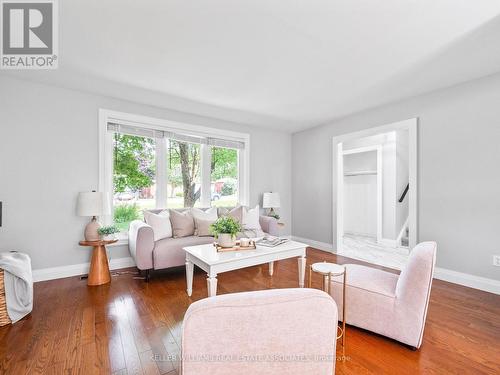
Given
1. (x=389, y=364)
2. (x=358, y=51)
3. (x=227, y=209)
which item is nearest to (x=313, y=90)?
(x=358, y=51)

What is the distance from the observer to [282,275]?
3.22 m

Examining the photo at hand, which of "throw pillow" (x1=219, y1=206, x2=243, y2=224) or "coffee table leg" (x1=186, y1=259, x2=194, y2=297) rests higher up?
"throw pillow" (x1=219, y1=206, x2=243, y2=224)

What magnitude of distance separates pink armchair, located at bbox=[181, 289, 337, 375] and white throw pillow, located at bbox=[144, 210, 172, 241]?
2.60 metres

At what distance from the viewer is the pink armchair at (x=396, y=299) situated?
1654 mm

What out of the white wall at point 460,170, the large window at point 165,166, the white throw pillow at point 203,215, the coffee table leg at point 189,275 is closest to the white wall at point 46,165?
the large window at point 165,166

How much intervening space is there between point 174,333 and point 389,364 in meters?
→ 1.55

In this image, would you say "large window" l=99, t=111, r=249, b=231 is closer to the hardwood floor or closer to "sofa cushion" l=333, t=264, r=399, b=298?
the hardwood floor

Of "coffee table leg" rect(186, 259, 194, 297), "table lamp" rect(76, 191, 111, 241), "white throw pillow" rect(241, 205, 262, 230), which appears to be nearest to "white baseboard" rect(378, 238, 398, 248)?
"white throw pillow" rect(241, 205, 262, 230)

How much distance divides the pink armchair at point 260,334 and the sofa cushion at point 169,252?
2392 mm

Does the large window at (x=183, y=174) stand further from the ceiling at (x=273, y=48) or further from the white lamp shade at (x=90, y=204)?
the white lamp shade at (x=90, y=204)

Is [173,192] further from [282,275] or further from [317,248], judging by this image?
[317,248]

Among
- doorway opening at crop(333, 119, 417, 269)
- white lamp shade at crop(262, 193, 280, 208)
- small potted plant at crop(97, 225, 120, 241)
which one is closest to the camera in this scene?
small potted plant at crop(97, 225, 120, 241)

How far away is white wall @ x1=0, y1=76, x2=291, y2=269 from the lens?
9.16 ft

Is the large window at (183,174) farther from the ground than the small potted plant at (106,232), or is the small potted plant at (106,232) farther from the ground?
the large window at (183,174)
